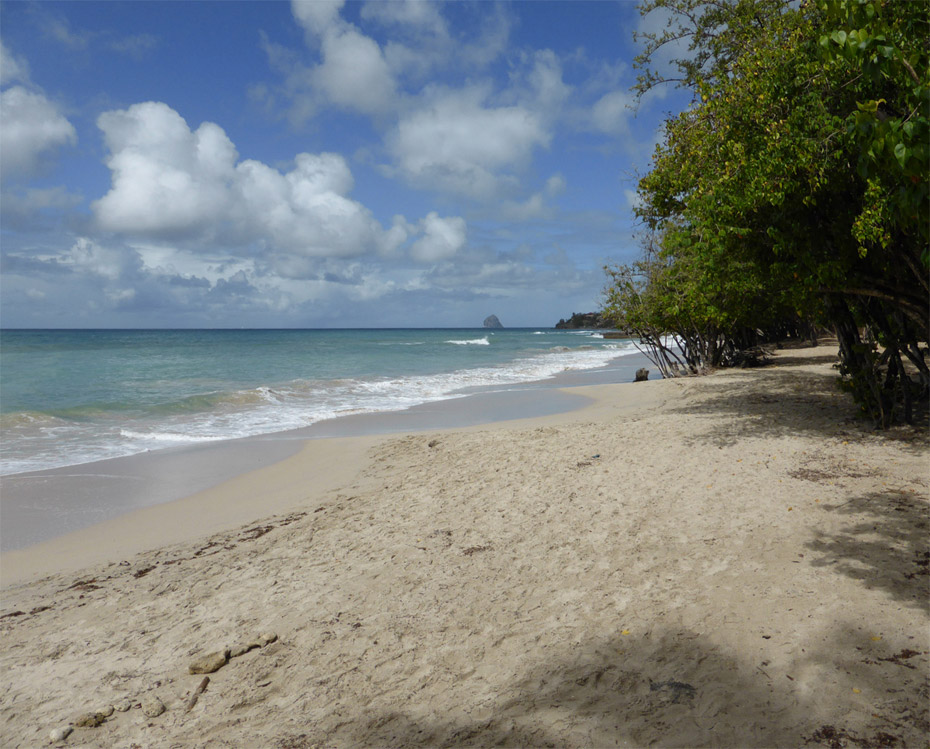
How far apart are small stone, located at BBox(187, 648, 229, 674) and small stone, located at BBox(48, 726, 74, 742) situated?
0.68m

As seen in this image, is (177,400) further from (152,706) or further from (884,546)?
(884,546)

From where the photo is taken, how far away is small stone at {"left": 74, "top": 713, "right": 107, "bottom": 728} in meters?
3.46

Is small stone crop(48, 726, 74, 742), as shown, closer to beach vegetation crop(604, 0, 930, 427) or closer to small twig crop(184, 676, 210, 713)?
small twig crop(184, 676, 210, 713)

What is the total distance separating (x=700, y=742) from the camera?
2.90 metres

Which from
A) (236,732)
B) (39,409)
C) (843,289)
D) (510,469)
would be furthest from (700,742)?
(39,409)

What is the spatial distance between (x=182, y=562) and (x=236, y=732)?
125 inches

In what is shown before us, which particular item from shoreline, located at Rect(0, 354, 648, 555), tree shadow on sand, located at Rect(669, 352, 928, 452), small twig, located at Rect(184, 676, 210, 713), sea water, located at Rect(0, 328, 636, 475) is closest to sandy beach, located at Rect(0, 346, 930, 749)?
small twig, located at Rect(184, 676, 210, 713)

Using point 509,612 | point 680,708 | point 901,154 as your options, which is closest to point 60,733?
point 509,612

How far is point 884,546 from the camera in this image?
488 centimetres

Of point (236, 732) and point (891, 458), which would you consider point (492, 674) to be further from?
point (891, 458)

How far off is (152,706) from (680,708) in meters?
2.97

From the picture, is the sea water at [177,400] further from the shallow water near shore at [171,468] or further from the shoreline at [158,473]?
the shoreline at [158,473]

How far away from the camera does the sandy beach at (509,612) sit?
321 centimetres

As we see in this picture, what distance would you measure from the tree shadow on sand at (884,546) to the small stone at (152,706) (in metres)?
4.60
